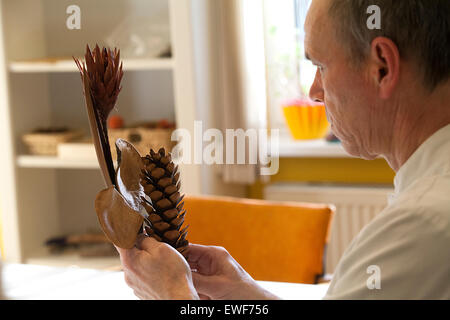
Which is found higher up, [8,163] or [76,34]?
[76,34]

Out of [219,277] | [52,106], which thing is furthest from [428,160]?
[52,106]


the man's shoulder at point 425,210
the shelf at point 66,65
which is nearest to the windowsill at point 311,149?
the shelf at point 66,65

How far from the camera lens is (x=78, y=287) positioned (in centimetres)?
96

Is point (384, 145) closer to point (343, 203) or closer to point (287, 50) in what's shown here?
point (343, 203)

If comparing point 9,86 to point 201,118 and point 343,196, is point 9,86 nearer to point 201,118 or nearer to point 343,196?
point 201,118

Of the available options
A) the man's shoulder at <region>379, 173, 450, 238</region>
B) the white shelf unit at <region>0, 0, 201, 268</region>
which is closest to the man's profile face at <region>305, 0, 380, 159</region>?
the man's shoulder at <region>379, 173, 450, 238</region>

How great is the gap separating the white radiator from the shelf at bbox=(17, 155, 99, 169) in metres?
0.68

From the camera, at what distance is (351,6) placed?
58 centimetres

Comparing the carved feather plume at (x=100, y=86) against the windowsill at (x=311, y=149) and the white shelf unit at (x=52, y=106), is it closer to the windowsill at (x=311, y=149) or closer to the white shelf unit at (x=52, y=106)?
the white shelf unit at (x=52, y=106)

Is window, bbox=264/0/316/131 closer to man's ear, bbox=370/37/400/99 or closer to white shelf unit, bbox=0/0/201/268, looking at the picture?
white shelf unit, bbox=0/0/201/268

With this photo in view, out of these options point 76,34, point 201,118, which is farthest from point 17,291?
point 76,34

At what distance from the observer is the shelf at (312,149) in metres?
2.26
